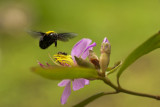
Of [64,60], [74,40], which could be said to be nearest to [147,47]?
[64,60]

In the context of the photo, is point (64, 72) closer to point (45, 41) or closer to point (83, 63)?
point (83, 63)

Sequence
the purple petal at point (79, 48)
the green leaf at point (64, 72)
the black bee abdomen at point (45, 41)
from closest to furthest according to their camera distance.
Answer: the green leaf at point (64, 72) → the purple petal at point (79, 48) → the black bee abdomen at point (45, 41)

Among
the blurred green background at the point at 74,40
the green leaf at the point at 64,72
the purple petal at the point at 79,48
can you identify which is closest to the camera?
the green leaf at the point at 64,72

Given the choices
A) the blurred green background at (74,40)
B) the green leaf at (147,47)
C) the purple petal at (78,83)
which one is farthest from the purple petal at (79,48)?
the blurred green background at (74,40)

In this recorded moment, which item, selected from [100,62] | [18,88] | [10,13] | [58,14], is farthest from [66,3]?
[100,62]

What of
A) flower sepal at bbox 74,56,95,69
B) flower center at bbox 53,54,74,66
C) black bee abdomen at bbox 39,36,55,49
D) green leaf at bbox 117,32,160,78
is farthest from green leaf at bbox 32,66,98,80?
black bee abdomen at bbox 39,36,55,49

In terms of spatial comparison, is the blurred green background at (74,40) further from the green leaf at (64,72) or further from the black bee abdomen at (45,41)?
the green leaf at (64,72)

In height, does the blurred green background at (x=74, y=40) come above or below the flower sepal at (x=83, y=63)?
below
